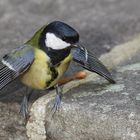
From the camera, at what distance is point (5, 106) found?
3783 mm

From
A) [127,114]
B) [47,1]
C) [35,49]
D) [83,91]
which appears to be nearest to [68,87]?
[83,91]

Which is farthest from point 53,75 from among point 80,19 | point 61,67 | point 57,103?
point 80,19

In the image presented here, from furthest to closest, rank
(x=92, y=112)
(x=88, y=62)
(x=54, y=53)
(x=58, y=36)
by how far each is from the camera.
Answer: (x=88, y=62) < (x=54, y=53) < (x=58, y=36) < (x=92, y=112)

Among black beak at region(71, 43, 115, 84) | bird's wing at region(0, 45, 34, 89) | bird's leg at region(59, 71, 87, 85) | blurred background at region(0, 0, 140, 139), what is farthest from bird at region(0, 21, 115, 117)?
blurred background at region(0, 0, 140, 139)

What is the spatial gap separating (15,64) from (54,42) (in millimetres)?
315

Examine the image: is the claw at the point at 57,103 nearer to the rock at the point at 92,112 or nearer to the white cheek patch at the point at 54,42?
the rock at the point at 92,112

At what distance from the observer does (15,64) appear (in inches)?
143

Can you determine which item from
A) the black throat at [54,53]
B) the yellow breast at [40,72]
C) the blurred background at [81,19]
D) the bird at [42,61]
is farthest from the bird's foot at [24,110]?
the blurred background at [81,19]

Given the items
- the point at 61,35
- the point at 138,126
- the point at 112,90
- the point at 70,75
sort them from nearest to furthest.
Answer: the point at 138,126 → the point at 61,35 → the point at 112,90 → the point at 70,75

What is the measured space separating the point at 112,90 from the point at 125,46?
0.94 m

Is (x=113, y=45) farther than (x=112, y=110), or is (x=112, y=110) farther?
(x=113, y=45)

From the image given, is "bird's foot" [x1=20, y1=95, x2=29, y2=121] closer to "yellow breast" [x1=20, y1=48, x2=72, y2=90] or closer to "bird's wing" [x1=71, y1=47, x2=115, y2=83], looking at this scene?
"yellow breast" [x1=20, y1=48, x2=72, y2=90]

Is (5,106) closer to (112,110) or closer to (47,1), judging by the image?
(112,110)

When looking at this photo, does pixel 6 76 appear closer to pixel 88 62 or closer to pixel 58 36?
pixel 58 36
